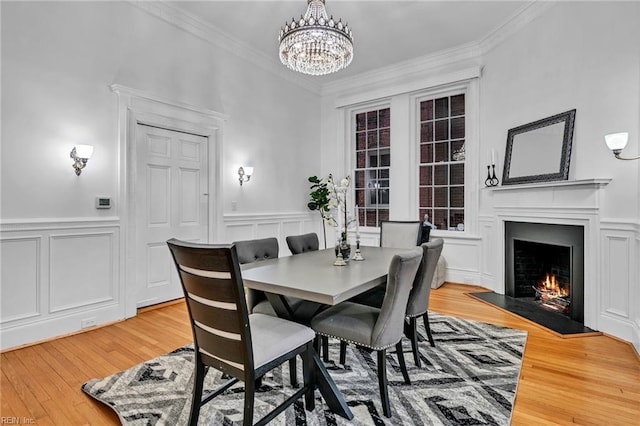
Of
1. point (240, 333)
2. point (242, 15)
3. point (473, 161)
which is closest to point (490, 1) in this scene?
point (473, 161)

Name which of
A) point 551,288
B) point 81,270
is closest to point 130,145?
point 81,270

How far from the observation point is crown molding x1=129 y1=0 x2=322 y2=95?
369 cm

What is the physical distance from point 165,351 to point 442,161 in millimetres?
4366

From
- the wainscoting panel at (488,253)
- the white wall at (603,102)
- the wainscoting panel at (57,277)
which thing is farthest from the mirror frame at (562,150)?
the wainscoting panel at (57,277)

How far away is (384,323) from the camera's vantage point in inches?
72.2

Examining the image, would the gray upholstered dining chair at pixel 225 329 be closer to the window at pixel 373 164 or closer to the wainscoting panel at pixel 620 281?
the wainscoting panel at pixel 620 281

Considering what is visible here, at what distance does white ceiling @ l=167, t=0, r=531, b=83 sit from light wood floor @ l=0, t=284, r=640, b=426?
3.39 meters

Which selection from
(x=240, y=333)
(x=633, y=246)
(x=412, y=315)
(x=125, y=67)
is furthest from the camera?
(x=125, y=67)

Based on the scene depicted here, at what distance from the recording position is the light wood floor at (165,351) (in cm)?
190

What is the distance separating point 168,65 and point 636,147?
4582mm

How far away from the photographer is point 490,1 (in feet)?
12.3

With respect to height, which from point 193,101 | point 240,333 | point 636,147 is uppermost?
point 193,101

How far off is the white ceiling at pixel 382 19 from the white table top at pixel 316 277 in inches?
113

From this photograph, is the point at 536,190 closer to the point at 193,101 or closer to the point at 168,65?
the point at 193,101
